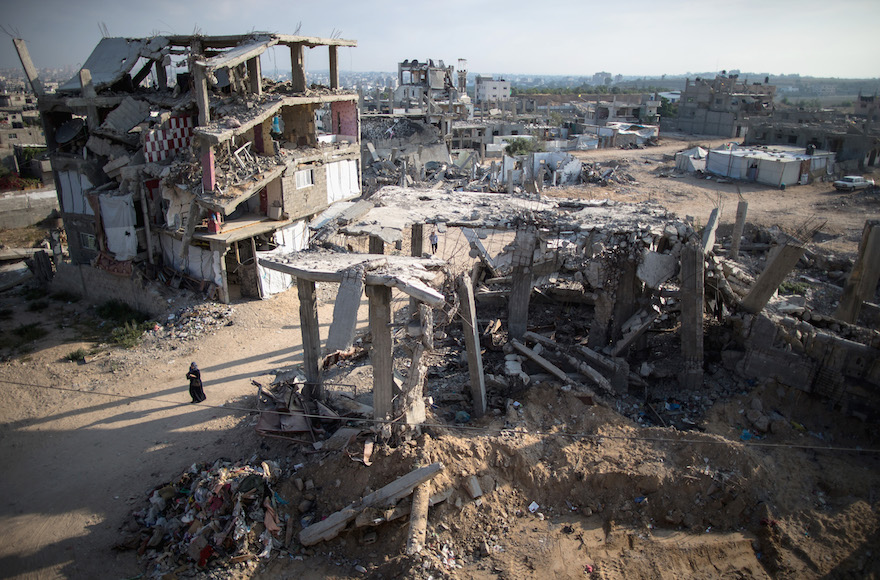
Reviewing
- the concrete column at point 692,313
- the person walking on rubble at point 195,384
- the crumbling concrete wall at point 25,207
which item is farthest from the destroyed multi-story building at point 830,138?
the crumbling concrete wall at point 25,207

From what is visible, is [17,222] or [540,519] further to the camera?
[17,222]

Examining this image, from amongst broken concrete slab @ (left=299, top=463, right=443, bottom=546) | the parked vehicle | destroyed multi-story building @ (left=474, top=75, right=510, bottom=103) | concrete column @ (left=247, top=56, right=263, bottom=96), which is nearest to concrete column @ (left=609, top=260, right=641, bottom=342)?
broken concrete slab @ (left=299, top=463, right=443, bottom=546)

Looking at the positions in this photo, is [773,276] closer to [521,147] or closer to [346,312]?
[346,312]

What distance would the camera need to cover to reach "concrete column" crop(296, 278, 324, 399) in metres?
9.83

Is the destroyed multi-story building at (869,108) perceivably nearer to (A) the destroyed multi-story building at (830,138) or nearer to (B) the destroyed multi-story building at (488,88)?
(A) the destroyed multi-story building at (830,138)

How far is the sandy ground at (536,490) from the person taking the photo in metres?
7.39

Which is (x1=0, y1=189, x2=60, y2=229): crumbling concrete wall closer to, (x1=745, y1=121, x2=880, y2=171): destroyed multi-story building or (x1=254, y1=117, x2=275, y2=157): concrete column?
(x1=254, y1=117, x2=275, y2=157): concrete column

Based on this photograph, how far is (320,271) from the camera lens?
8.31 meters

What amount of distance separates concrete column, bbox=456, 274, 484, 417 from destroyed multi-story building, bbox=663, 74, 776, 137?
46839mm

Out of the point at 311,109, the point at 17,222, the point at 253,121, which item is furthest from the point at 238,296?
the point at 17,222

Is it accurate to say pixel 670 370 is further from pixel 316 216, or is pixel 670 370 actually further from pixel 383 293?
pixel 316 216

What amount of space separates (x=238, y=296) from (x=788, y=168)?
31.1 m

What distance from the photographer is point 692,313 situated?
10.7 meters

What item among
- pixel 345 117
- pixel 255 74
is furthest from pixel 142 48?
pixel 345 117
